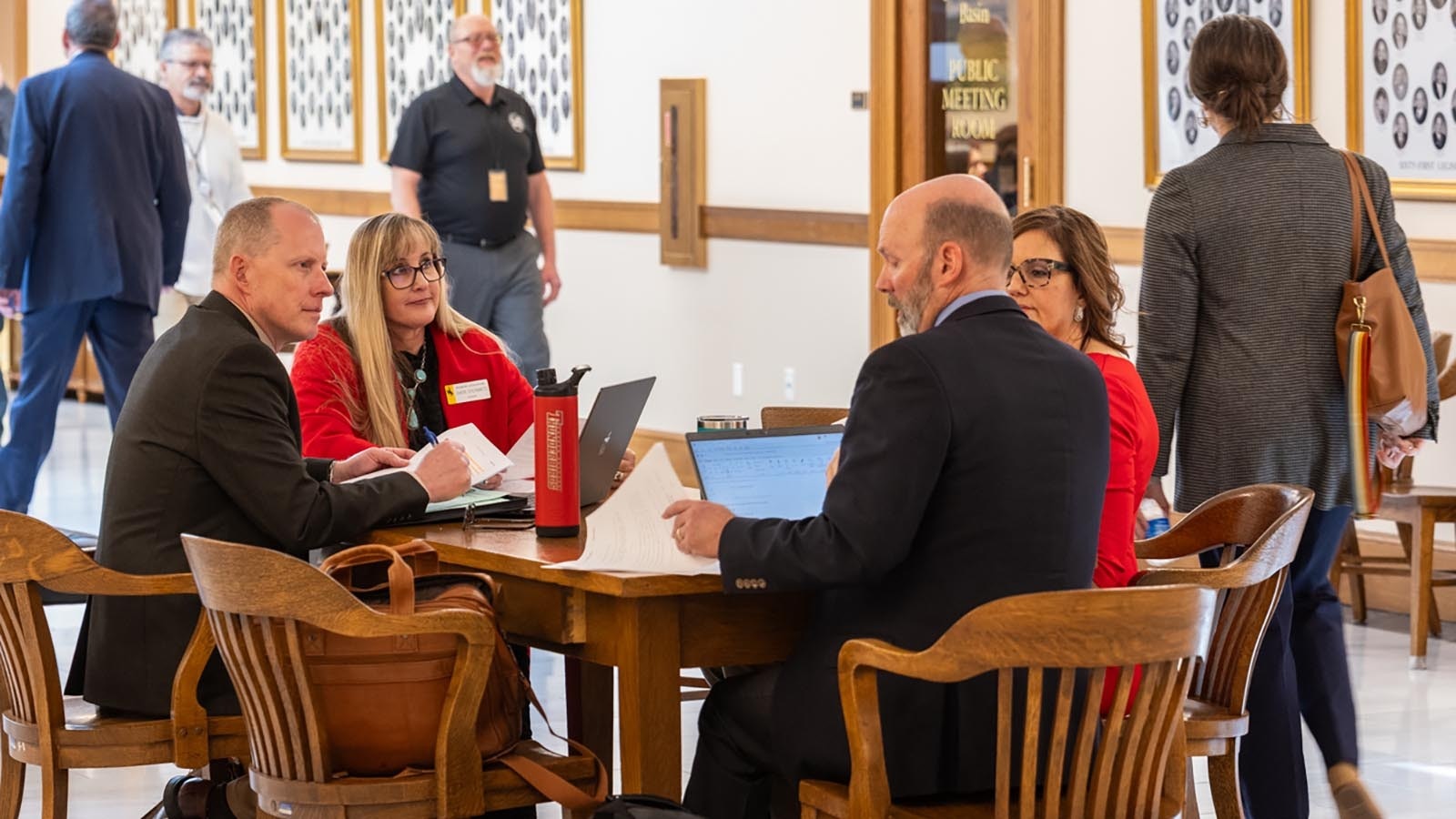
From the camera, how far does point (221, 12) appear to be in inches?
533

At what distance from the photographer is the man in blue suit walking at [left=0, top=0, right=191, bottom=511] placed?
7465 millimetres

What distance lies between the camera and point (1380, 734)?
5.29 metres

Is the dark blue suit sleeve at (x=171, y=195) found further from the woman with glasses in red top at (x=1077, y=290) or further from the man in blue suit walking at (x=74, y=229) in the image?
the woman with glasses in red top at (x=1077, y=290)

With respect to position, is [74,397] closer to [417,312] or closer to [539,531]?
[417,312]

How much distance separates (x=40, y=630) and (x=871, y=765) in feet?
4.65

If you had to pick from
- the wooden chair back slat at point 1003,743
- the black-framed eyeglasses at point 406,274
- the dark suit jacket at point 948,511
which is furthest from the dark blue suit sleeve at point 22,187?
the wooden chair back slat at point 1003,743

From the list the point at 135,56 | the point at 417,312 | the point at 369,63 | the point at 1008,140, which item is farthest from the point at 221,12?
the point at 417,312

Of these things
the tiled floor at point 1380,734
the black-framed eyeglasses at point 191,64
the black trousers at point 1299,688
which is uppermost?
the black-framed eyeglasses at point 191,64

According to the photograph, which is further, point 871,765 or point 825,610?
point 825,610

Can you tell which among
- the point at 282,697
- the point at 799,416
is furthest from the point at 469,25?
the point at 282,697

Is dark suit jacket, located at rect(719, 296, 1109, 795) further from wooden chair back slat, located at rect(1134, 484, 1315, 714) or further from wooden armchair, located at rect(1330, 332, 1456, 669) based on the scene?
wooden armchair, located at rect(1330, 332, 1456, 669)

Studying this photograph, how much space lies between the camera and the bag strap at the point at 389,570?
10.1ft

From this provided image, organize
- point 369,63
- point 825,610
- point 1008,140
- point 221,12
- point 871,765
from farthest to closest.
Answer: point 221,12 < point 369,63 < point 1008,140 < point 825,610 < point 871,765

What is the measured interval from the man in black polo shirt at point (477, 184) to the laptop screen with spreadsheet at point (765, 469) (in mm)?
4936
